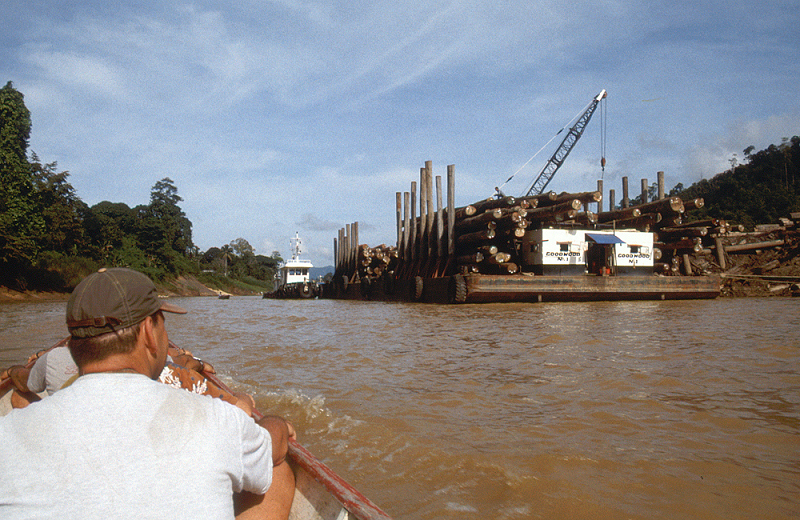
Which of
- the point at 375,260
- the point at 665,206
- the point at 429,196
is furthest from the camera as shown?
the point at 375,260

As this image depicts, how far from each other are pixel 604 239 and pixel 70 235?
1707 inches

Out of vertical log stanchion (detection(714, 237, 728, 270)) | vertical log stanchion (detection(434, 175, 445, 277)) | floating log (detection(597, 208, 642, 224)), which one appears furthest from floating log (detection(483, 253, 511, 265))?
vertical log stanchion (detection(714, 237, 728, 270))

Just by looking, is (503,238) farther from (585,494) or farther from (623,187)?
(585,494)

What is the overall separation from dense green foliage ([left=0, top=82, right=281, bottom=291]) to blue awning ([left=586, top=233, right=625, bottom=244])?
1129 inches

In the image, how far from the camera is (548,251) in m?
19.9

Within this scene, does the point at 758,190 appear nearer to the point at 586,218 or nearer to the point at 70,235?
the point at 586,218

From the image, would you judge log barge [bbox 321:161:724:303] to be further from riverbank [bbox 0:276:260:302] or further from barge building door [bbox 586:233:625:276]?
riverbank [bbox 0:276:260:302]

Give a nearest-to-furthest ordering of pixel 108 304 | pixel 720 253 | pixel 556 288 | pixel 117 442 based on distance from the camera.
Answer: pixel 117 442 < pixel 108 304 < pixel 556 288 < pixel 720 253

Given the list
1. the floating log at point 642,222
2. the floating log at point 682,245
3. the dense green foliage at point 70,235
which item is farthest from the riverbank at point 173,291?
the floating log at point 682,245

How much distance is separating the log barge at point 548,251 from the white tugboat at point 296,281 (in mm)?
17034

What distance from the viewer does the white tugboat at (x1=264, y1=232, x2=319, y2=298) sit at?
134 feet

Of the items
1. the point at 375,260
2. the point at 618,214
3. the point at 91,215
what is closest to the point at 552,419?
the point at 618,214

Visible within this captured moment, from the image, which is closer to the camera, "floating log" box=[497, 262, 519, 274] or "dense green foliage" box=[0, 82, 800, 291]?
"floating log" box=[497, 262, 519, 274]

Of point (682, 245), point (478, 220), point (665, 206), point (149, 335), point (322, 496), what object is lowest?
point (322, 496)
